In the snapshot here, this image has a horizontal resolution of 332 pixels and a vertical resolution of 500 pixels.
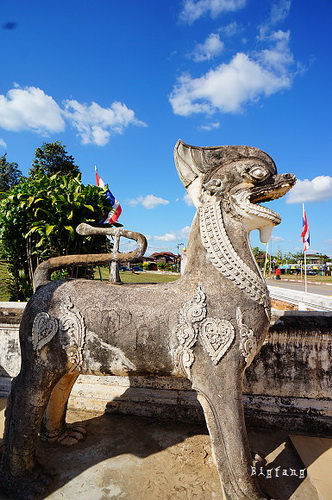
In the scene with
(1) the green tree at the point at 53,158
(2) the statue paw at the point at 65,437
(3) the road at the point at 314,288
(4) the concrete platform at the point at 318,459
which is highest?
(1) the green tree at the point at 53,158

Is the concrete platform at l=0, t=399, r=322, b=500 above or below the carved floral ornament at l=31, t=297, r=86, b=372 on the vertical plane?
below

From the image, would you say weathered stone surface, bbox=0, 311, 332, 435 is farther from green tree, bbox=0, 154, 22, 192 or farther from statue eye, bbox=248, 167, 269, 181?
A: green tree, bbox=0, 154, 22, 192

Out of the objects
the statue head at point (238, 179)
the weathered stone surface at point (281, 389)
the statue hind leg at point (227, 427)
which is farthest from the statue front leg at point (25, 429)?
the statue head at point (238, 179)

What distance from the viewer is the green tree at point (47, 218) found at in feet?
16.1

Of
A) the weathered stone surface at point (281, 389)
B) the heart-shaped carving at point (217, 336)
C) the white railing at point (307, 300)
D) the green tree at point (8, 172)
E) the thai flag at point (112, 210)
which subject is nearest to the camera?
the heart-shaped carving at point (217, 336)

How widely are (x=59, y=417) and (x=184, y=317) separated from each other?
180 centimetres

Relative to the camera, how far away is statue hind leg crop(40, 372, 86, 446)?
2931 millimetres

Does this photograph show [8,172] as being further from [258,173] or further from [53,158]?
[258,173]

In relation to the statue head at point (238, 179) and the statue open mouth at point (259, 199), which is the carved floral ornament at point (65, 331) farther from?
the statue open mouth at point (259, 199)

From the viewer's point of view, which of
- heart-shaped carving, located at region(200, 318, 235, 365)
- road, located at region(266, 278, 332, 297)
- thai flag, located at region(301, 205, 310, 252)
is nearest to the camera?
heart-shaped carving, located at region(200, 318, 235, 365)

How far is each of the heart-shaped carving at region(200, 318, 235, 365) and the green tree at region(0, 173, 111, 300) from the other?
313 centimetres

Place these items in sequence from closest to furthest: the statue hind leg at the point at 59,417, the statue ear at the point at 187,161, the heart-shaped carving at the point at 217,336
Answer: the heart-shaped carving at the point at 217,336, the statue ear at the point at 187,161, the statue hind leg at the point at 59,417

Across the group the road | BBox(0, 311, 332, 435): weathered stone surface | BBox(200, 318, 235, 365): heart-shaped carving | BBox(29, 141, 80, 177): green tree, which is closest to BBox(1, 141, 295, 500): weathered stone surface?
BBox(200, 318, 235, 365): heart-shaped carving

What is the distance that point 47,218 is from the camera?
5055 millimetres
